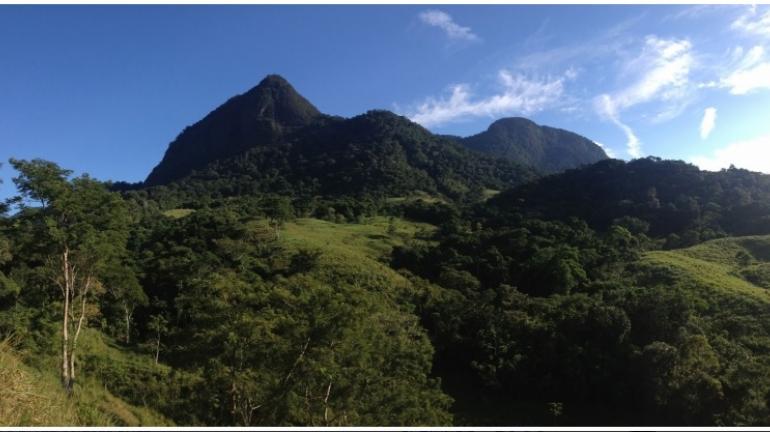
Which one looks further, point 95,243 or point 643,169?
point 643,169

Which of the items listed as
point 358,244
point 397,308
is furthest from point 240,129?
point 397,308

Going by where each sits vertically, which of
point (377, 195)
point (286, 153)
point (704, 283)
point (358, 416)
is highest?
point (286, 153)

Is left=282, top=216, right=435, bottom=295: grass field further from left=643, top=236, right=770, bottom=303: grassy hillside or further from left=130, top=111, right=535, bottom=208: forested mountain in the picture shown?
left=130, top=111, right=535, bottom=208: forested mountain

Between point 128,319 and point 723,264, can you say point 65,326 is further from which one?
point 723,264

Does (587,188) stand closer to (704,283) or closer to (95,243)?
(704,283)

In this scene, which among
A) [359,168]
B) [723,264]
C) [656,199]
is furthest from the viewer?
[359,168]

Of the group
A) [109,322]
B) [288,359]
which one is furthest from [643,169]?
[288,359]
